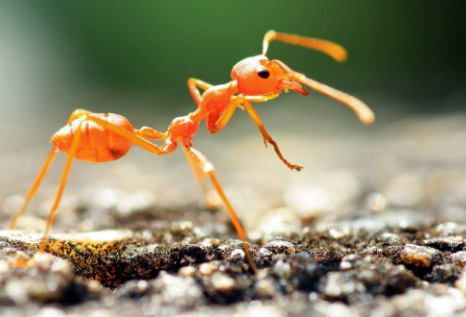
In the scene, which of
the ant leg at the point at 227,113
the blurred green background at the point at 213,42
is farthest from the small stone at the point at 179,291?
the blurred green background at the point at 213,42

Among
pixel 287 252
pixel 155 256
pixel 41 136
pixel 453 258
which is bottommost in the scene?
pixel 453 258

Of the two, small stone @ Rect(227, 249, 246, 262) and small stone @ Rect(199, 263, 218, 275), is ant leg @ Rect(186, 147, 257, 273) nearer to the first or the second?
small stone @ Rect(227, 249, 246, 262)

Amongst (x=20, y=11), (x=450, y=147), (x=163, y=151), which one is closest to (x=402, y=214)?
(x=163, y=151)

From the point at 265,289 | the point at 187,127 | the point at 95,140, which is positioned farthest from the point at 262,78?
the point at 265,289

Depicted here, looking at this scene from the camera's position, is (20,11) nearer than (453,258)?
No

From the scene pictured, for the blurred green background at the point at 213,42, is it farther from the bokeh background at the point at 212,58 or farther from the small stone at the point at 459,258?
the small stone at the point at 459,258

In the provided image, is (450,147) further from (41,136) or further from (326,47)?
(41,136)

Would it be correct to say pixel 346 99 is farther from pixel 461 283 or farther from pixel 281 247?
pixel 461 283
